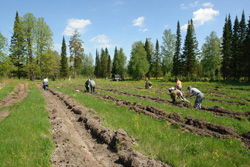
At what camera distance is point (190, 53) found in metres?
44.9

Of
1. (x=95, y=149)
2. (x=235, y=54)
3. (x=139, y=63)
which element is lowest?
(x=95, y=149)

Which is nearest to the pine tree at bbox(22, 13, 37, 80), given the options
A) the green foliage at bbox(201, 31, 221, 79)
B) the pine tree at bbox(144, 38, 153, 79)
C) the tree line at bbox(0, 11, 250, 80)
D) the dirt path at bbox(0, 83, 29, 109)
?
the tree line at bbox(0, 11, 250, 80)

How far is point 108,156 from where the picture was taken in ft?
15.3

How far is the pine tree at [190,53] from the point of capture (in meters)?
44.5

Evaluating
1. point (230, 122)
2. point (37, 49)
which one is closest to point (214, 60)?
point (230, 122)

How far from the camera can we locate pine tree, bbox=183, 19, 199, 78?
44500 millimetres

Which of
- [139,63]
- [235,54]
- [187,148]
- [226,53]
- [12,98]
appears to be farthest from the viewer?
[139,63]

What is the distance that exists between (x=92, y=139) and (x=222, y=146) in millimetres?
4468

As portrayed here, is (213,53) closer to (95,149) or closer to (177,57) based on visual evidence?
(177,57)

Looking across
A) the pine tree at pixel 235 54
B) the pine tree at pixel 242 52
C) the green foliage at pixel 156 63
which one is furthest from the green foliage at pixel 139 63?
the pine tree at pixel 242 52

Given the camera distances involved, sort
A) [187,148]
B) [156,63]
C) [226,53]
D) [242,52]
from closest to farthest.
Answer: [187,148] < [242,52] < [226,53] < [156,63]

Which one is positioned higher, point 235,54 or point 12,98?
point 235,54

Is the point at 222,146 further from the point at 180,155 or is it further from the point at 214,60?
the point at 214,60

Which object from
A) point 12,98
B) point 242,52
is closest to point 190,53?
point 242,52
